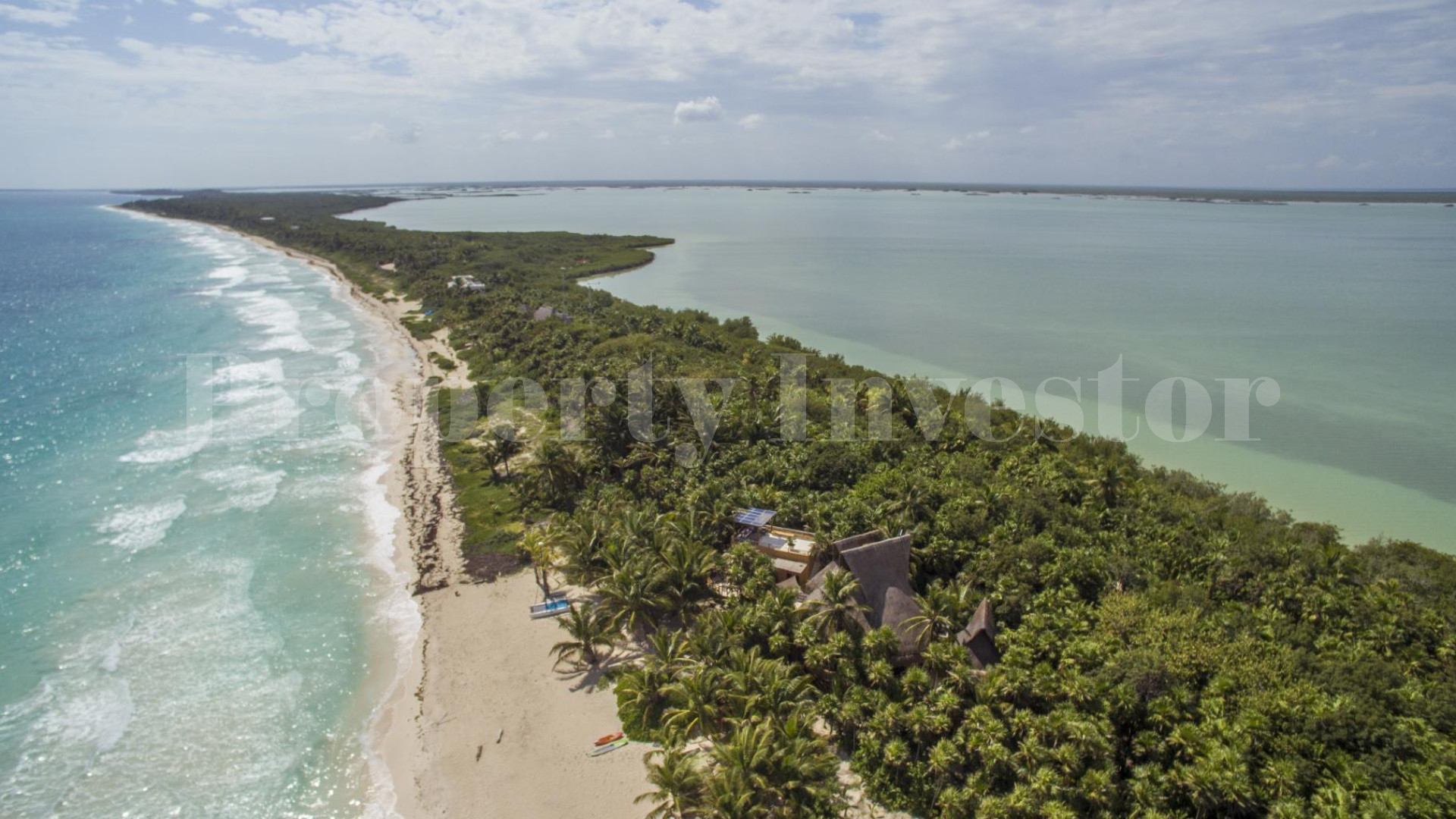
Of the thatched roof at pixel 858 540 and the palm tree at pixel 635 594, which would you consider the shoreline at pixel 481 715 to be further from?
the thatched roof at pixel 858 540

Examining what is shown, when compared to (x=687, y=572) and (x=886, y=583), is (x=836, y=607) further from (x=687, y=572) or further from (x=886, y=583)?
(x=687, y=572)

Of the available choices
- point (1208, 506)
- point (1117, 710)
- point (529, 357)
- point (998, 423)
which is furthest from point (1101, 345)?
point (1117, 710)

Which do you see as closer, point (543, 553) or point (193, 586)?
point (543, 553)

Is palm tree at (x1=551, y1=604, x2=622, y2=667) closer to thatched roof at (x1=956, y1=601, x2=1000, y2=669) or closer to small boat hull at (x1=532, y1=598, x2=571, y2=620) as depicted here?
small boat hull at (x1=532, y1=598, x2=571, y2=620)

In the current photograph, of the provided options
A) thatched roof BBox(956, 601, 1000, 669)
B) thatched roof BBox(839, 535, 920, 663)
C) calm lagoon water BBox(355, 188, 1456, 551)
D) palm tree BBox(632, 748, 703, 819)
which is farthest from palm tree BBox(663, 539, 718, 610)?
calm lagoon water BBox(355, 188, 1456, 551)

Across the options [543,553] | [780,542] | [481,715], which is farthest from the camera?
[543,553]

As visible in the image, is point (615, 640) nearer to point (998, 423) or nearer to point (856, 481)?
point (856, 481)

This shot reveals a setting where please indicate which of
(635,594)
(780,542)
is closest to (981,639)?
(780,542)

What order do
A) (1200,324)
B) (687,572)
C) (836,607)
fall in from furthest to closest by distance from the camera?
(1200,324) → (687,572) → (836,607)
